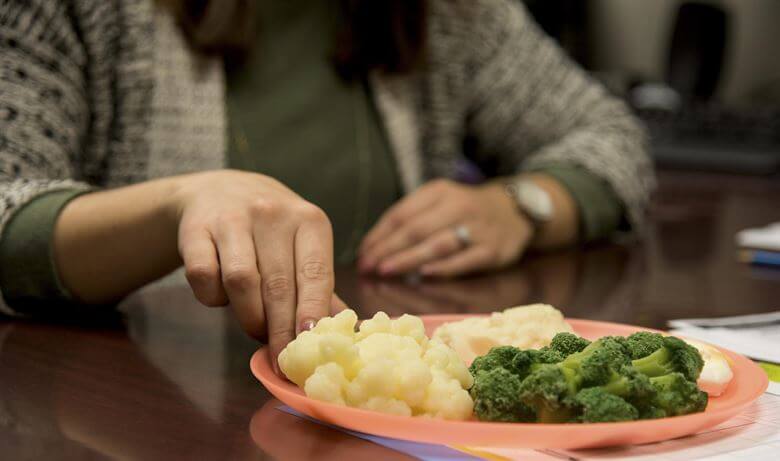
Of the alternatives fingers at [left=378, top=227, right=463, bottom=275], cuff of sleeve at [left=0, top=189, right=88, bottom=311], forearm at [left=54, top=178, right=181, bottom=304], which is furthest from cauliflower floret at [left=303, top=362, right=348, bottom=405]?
fingers at [left=378, top=227, right=463, bottom=275]

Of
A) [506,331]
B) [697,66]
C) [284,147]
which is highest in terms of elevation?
[506,331]

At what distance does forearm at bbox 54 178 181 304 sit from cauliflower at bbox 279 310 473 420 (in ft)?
0.93

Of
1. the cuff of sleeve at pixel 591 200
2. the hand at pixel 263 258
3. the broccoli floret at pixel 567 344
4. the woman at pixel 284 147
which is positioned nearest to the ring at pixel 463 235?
the woman at pixel 284 147

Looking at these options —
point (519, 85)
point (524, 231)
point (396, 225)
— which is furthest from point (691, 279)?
point (519, 85)

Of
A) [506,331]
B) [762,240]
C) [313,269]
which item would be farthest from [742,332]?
[762,240]

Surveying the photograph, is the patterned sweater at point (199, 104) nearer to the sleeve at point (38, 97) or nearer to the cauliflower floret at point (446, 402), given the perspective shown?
the sleeve at point (38, 97)

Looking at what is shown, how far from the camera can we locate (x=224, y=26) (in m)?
1.29

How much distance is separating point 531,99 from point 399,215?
491 mm

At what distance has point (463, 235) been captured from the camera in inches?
47.5

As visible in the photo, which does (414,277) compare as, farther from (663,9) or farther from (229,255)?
(663,9)

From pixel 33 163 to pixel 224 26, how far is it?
36cm

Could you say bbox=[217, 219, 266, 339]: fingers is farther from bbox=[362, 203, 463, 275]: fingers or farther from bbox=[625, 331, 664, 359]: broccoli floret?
bbox=[362, 203, 463, 275]: fingers

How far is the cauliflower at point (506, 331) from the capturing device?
0.67 m

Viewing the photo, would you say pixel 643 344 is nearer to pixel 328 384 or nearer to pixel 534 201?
pixel 328 384
